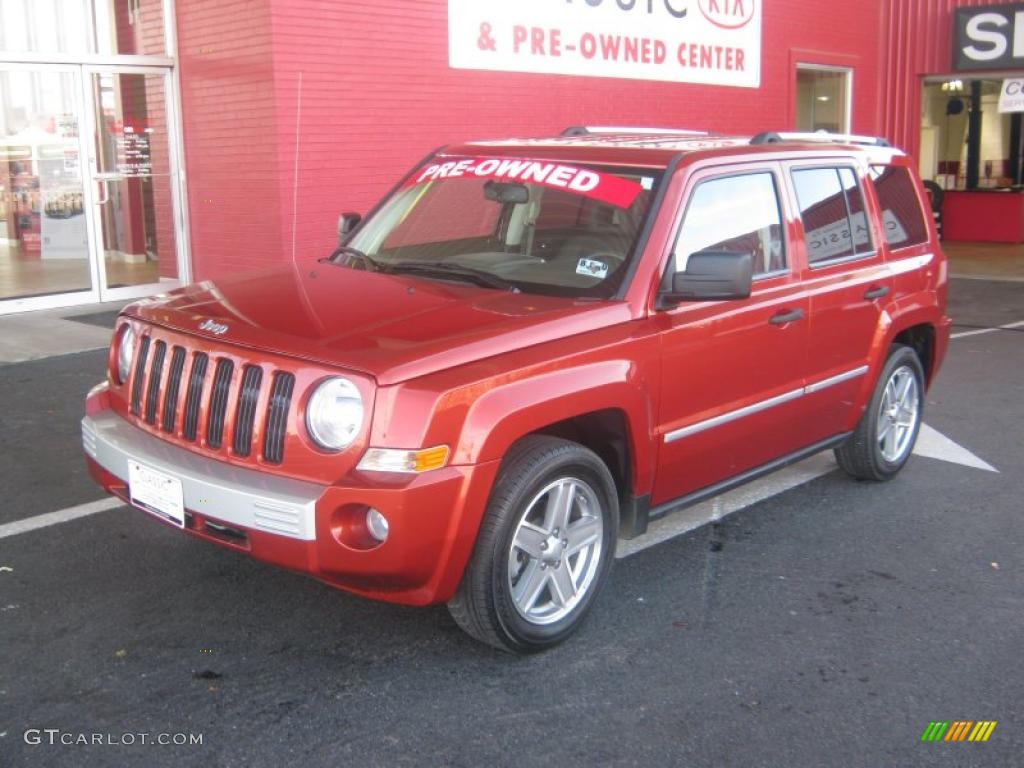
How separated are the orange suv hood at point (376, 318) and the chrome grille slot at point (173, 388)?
99 mm

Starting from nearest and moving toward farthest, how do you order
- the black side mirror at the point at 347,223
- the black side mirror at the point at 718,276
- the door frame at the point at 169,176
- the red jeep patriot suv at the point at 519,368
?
the red jeep patriot suv at the point at 519,368, the black side mirror at the point at 718,276, the black side mirror at the point at 347,223, the door frame at the point at 169,176

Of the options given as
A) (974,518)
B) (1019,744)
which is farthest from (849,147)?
(1019,744)

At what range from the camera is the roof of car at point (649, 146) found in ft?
15.3

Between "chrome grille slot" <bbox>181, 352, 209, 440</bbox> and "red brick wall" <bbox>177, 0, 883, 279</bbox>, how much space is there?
650 cm

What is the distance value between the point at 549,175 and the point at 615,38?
954 cm

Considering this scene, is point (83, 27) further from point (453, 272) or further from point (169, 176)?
point (453, 272)

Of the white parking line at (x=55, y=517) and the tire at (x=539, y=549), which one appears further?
the white parking line at (x=55, y=517)

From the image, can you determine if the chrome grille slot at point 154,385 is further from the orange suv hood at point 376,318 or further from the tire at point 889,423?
the tire at point 889,423

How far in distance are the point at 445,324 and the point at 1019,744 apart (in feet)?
7.28

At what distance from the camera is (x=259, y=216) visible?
11.0 meters

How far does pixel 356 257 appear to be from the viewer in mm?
4949

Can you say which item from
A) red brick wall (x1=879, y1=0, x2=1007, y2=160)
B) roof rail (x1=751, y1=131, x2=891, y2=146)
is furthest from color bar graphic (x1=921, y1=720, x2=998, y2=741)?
red brick wall (x1=879, y1=0, x2=1007, y2=160)

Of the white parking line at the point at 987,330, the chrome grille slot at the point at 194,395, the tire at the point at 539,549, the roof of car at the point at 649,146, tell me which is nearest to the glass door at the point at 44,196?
the roof of car at the point at 649,146

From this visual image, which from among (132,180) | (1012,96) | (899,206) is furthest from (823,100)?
(899,206)
